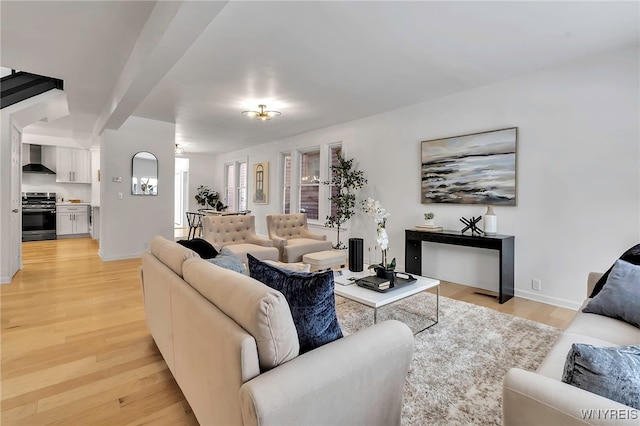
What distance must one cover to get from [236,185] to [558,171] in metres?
8.00

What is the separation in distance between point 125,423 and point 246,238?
319 centimetres

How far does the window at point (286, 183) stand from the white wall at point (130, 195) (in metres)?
2.52

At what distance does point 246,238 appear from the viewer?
4.74 metres

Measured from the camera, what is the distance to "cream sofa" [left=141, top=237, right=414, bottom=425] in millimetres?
1013

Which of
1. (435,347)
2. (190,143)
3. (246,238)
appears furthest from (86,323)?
(190,143)

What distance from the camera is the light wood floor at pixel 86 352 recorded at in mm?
1723

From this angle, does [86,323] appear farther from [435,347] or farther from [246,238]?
[435,347]

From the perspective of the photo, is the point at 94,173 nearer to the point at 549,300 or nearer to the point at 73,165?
the point at 73,165

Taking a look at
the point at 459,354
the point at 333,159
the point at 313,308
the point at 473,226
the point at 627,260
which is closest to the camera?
the point at 313,308

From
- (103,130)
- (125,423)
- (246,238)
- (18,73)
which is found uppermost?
(18,73)

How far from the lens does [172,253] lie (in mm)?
1943

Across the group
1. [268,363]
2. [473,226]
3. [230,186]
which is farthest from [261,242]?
[230,186]

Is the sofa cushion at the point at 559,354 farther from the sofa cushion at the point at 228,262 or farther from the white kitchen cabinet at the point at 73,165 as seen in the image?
the white kitchen cabinet at the point at 73,165

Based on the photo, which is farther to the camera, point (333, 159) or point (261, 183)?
point (261, 183)
